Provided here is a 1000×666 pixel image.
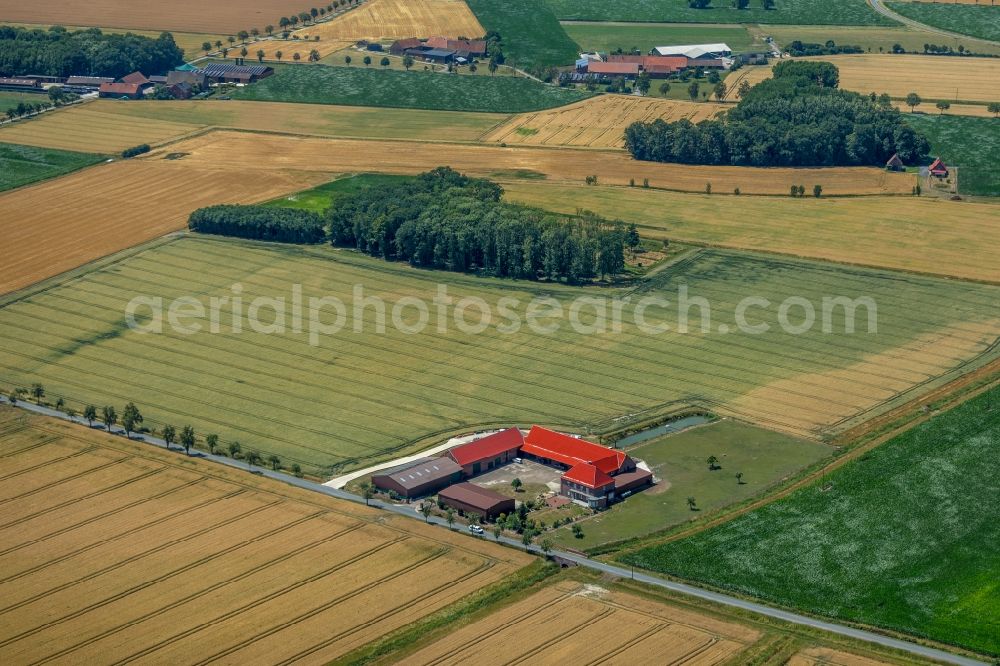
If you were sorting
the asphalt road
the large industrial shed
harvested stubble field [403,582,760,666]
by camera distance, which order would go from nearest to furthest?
harvested stubble field [403,582,760,666], the asphalt road, the large industrial shed

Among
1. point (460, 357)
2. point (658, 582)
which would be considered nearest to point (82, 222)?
point (460, 357)

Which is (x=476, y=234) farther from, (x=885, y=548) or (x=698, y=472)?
(x=885, y=548)

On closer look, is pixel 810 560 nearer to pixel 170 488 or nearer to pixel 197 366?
pixel 170 488

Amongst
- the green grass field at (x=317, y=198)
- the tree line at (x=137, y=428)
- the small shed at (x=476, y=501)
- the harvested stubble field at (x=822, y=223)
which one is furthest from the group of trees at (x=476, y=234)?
the small shed at (x=476, y=501)

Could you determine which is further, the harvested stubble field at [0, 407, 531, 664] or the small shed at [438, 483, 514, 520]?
the small shed at [438, 483, 514, 520]

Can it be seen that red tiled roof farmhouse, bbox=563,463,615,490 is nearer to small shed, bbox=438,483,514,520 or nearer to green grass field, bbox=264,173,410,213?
small shed, bbox=438,483,514,520

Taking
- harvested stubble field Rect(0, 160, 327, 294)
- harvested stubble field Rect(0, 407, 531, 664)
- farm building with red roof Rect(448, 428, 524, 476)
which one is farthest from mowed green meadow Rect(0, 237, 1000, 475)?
harvested stubble field Rect(0, 407, 531, 664)

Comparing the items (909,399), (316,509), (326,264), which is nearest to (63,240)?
(326,264)
